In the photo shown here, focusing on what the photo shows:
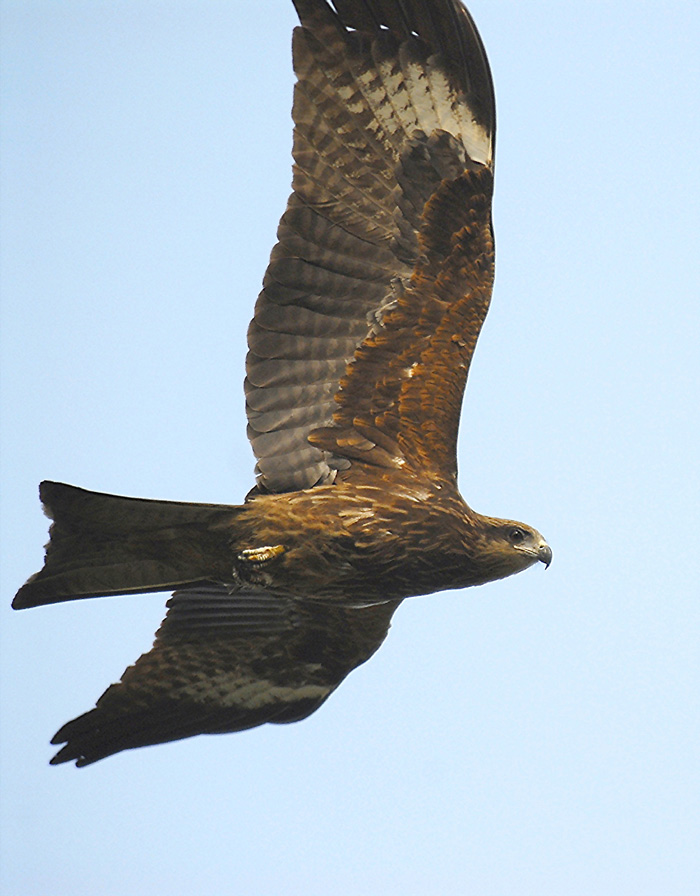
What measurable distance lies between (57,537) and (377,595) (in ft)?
5.52

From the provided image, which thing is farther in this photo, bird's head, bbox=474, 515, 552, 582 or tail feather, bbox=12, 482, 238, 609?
bird's head, bbox=474, 515, 552, 582

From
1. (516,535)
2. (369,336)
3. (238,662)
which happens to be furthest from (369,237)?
(238,662)

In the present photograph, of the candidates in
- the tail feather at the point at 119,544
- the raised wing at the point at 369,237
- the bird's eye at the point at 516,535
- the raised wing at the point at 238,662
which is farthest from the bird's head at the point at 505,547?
the tail feather at the point at 119,544

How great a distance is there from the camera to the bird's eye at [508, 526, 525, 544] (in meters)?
7.34

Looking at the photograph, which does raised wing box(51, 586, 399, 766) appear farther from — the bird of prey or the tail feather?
the tail feather

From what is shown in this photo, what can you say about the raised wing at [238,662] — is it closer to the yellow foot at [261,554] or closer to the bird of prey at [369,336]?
the bird of prey at [369,336]

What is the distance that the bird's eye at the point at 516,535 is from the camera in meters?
7.34

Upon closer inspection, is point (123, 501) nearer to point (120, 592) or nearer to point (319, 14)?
point (120, 592)

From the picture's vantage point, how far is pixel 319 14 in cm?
747

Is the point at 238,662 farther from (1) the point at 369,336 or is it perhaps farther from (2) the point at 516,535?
(1) the point at 369,336

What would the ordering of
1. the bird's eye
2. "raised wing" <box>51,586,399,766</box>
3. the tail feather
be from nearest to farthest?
the tail feather
the bird's eye
"raised wing" <box>51,586,399,766</box>

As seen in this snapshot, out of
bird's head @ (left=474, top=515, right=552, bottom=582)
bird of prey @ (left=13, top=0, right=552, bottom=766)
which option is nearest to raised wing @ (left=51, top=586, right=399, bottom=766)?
bird of prey @ (left=13, top=0, right=552, bottom=766)

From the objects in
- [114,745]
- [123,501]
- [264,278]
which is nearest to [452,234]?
[264,278]

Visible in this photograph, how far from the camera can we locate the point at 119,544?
22.8 ft
